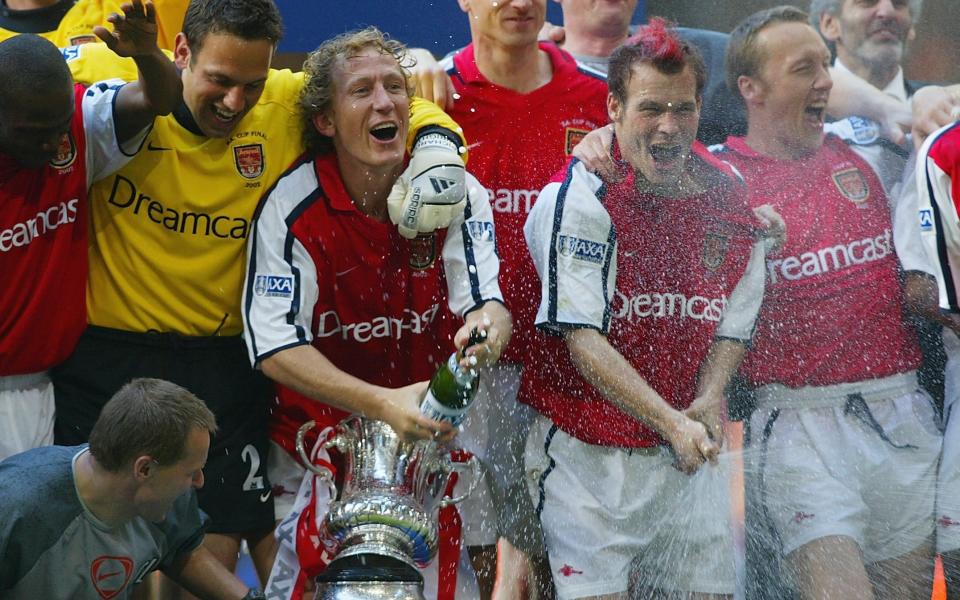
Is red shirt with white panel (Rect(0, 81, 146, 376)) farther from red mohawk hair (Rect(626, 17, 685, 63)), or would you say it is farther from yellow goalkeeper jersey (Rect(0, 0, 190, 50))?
red mohawk hair (Rect(626, 17, 685, 63))

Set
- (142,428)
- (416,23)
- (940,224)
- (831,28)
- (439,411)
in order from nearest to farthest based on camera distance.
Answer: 1. (142,428)
2. (439,411)
3. (940,224)
4. (831,28)
5. (416,23)

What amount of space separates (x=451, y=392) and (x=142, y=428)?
78 cm

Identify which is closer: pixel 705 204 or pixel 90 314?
pixel 90 314

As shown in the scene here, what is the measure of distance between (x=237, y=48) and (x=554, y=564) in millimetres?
1751

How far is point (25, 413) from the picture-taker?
157 inches

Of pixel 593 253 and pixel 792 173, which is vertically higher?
pixel 792 173

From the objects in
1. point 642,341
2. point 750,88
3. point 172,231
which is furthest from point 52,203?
point 750,88

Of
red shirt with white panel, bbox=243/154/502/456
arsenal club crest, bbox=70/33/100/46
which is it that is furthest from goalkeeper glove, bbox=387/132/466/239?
arsenal club crest, bbox=70/33/100/46

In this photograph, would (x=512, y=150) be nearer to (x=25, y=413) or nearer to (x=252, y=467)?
(x=252, y=467)

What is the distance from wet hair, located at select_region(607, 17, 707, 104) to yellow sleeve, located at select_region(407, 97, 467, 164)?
582 millimetres

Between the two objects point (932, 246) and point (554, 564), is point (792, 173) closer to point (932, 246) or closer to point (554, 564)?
point (932, 246)

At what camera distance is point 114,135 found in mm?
3969

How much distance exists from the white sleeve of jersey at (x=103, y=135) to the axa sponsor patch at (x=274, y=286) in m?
0.51

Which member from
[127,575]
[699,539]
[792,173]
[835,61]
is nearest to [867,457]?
[699,539]
